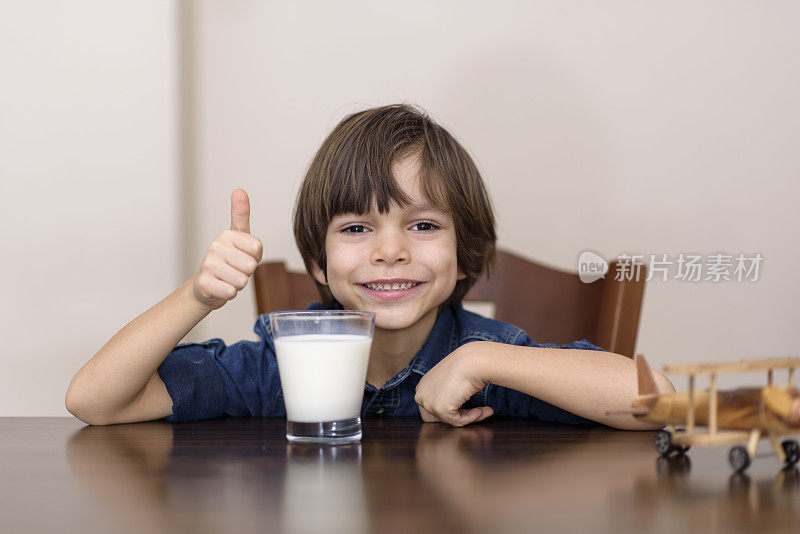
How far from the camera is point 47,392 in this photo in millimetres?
1816

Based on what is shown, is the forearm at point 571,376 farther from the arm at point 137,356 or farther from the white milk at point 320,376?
the arm at point 137,356

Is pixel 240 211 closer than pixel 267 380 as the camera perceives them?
Yes

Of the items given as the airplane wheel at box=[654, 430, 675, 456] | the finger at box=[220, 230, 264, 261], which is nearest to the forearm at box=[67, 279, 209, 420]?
the finger at box=[220, 230, 264, 261]

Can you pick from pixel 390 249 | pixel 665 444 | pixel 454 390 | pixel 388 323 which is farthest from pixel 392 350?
pixel 665 444

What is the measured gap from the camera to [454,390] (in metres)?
0.90

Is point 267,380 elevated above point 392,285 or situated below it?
below

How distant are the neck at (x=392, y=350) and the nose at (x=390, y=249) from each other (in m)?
0.15

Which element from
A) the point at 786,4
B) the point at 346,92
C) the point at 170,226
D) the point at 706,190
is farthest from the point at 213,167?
the point at 786,4

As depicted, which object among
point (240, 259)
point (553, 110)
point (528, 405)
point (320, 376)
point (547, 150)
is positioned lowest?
point (528, 405)

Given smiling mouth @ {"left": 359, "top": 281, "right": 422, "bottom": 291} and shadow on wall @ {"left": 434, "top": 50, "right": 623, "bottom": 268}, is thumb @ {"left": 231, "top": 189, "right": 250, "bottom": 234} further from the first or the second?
shadow on wall @ {"left": 434, "top": 50, "right": 623, "bottom": 268}

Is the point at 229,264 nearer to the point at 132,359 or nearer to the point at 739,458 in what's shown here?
the point at 132,359

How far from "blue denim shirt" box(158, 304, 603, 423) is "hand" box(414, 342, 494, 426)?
0.08 meters

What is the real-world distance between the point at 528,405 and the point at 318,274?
433mm

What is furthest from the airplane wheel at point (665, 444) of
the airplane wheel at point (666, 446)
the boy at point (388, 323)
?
the boy at point (388, 323)
